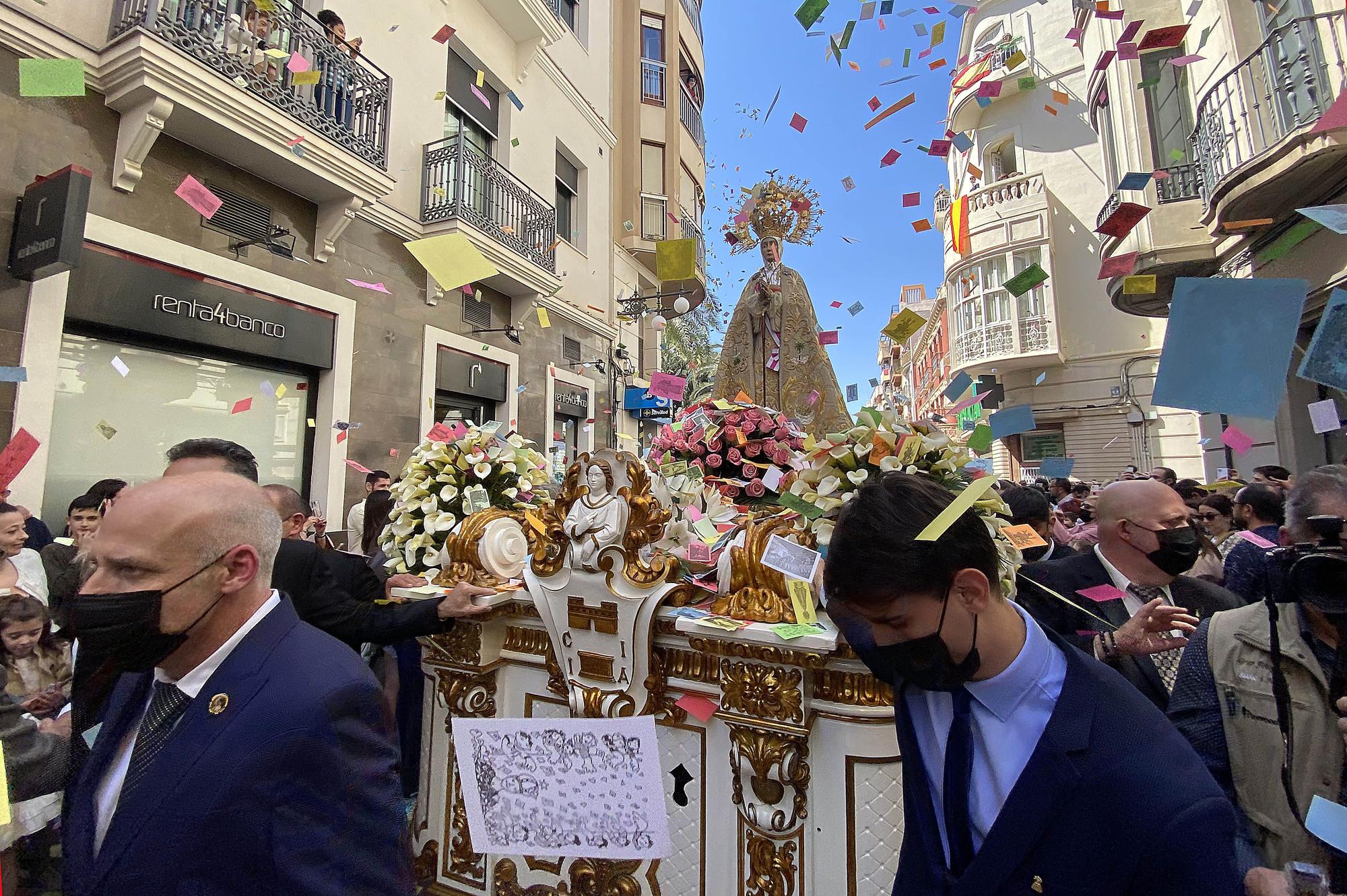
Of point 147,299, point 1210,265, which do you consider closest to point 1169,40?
point 1210,265

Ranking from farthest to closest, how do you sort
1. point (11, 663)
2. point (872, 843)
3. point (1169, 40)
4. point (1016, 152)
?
1. point (1016, 152)
2. point (1169, 40)
3. point (11, 663)
4. point (872, 843)

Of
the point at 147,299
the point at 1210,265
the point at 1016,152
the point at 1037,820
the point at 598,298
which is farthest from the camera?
the point at 1016,152

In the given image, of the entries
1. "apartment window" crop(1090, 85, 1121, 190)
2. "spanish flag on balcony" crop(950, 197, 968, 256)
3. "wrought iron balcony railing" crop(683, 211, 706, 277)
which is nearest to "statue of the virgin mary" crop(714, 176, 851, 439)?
"apartment window" crop(1090, 85, 1121, 190)

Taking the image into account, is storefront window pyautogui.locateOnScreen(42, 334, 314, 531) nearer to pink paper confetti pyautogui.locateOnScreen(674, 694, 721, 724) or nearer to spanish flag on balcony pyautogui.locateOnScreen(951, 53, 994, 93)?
pink paper confetti pyautogui.locateOnScreen(674, 694, 721, 724)

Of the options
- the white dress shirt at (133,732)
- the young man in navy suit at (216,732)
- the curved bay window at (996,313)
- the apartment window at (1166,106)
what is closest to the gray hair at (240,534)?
the young man in navy suit at (216,732)

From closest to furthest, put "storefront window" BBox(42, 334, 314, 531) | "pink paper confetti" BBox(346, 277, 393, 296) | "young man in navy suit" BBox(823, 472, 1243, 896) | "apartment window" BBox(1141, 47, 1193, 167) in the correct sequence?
1. "young man in navy suit" BBox(823, 472, 1243, 896)
2. "storefront window" BBox(42, 334, 314, 531)
3. "pink paper confetti" BBox(346, 277, 393, 296)
4. "apartment window" BBox(1141, 47, 1193, 167)

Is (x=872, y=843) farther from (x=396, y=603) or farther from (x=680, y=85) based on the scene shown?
(x=680, y=85)

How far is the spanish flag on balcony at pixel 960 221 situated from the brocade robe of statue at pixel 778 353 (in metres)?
12.7

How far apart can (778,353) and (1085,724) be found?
3219mm

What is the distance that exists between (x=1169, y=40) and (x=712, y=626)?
30.7 ft

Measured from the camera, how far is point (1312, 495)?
177 cm

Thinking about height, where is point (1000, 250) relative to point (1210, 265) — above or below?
above

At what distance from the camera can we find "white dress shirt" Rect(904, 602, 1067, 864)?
1.02m

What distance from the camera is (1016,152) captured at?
52.9 feet
